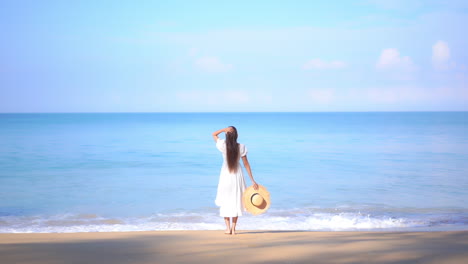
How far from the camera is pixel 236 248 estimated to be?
489cm

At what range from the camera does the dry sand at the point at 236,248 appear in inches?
172

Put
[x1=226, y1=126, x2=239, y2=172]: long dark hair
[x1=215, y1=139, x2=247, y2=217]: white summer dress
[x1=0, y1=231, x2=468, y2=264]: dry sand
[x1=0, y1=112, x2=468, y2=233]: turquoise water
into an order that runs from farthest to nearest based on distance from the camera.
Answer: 1. [x1=0, y1=112, x2=468, y2=233]: turquoise water
2. [x1=215, y1=139, x2=247, y2=217]: white summer dress
3. [x1=226, y1=126, x2=239, y2=172]: long dark hair
4. [x1=0, y1=231, x2=468, y2=264]: dry sand

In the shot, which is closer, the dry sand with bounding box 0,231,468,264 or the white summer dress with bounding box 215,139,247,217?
the dry sand with bounding box 0,231,468,264

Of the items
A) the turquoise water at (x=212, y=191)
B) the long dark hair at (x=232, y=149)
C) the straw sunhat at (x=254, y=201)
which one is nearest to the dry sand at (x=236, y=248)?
the straw sunhat at (x=254, y=201)

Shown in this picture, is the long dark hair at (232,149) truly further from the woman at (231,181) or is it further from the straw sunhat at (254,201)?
the straw sunhat at (254,201)

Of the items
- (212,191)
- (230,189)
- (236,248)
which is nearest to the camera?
(236,248)

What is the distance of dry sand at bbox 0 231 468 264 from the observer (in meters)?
4.37

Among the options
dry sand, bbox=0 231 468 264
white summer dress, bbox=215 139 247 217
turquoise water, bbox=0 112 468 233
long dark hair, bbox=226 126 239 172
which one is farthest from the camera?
turquoise water, bbox=0 112 468 233

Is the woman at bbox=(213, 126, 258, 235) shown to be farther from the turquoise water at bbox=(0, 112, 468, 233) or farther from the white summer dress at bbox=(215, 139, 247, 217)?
the turquoise water at bbox=(0, 112, 468, 233)

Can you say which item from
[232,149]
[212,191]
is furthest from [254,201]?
[212,191]

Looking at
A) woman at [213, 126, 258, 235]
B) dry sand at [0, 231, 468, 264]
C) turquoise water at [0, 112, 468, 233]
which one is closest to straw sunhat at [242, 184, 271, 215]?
woman at [213, 126, 258, 235]

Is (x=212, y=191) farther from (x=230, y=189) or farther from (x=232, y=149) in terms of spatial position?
(x=232, y=149)

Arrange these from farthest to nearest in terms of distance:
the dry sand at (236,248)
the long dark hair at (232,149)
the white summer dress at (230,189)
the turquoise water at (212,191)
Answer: the turquoise water at (212,191) → the white summer dress at (230,189) → the long dark hair at (232,149) → the dry sand at (236,248)

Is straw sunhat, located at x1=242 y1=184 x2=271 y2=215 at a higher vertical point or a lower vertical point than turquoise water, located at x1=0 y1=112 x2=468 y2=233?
lower
